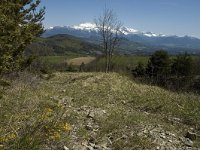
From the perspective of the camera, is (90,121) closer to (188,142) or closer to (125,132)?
(125,132)

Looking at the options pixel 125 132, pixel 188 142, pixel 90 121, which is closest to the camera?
pixel 188 142

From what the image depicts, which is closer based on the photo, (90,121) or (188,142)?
(188,142)

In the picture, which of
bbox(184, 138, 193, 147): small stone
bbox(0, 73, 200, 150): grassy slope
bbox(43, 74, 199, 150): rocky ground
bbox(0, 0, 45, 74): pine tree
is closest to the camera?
bbox(0, 73, 200, 150): grassy slope

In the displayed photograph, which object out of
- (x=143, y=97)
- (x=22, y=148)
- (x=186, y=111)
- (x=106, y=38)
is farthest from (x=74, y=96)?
(x=106, y=38)

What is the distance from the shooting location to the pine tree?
9.29 meters

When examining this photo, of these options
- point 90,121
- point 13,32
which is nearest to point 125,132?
point 90,121

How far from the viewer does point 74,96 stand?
41.6ft

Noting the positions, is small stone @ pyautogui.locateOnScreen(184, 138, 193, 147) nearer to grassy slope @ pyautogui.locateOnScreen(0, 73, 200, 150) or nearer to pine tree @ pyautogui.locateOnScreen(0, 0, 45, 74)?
grassy slope @ pyautogui.locateOnScreen(0, 73, 200, 150)

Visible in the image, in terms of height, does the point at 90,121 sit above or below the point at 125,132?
below

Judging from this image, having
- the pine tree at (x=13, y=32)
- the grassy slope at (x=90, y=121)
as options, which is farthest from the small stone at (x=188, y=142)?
the pine tree at (x=13, y=32)

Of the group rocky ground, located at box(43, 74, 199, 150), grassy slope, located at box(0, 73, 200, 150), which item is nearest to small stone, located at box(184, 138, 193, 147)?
rocky ground, located at box(43, 74, 199, 150)

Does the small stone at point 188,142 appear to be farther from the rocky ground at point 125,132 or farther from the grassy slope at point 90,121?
the grassy slope at point 90,121

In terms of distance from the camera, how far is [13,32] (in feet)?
31.8

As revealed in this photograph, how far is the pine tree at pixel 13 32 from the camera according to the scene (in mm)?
9289
